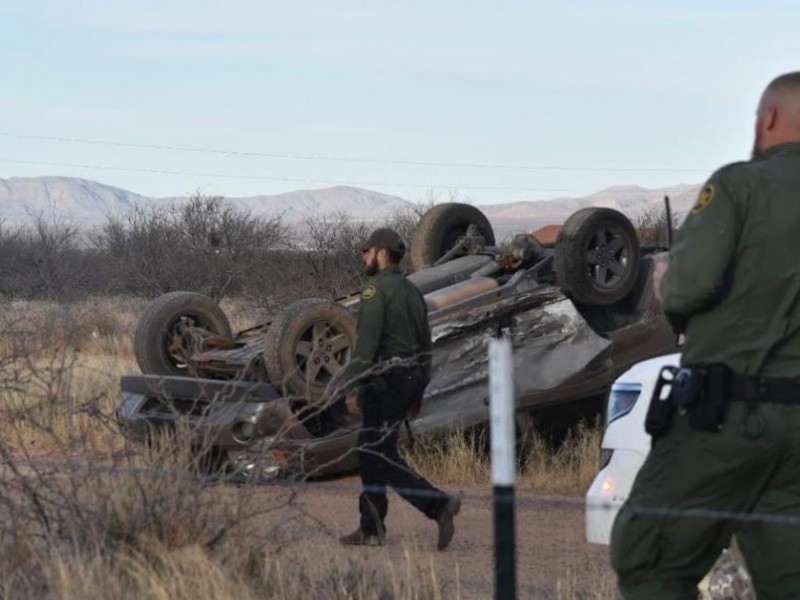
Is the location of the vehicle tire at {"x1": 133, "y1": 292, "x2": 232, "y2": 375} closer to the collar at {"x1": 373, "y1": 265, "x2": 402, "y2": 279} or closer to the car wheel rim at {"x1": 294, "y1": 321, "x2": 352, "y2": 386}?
the car wheel rim at {"x1": 294, "y1": 321, "x2": 352, "y2": 386}

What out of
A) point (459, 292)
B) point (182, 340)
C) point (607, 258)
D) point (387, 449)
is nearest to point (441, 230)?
point (459, 292)

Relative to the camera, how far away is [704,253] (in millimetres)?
4121

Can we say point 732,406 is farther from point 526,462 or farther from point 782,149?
point 526,462

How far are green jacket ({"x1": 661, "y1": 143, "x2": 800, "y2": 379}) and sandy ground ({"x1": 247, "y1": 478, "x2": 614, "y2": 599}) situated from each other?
1929 mm

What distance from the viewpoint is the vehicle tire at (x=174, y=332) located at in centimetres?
1050

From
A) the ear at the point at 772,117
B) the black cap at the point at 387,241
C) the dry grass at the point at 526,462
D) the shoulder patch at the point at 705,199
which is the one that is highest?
the ear at the point at 772,117

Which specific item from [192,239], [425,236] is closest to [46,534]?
[425,236]

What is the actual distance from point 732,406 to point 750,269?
1.22 ft

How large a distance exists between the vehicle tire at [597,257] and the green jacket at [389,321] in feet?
6.48

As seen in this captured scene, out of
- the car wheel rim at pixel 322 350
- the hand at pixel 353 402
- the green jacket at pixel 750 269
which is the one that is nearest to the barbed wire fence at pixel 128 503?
the hand at pixel 353 402

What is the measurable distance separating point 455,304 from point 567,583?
3.77m

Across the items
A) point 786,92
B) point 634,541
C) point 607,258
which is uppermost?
point 786,92

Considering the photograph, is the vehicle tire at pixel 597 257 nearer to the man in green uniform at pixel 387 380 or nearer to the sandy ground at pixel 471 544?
the sandy ground at pixel 471 544

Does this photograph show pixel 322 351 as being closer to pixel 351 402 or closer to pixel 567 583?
pixel 351 402
